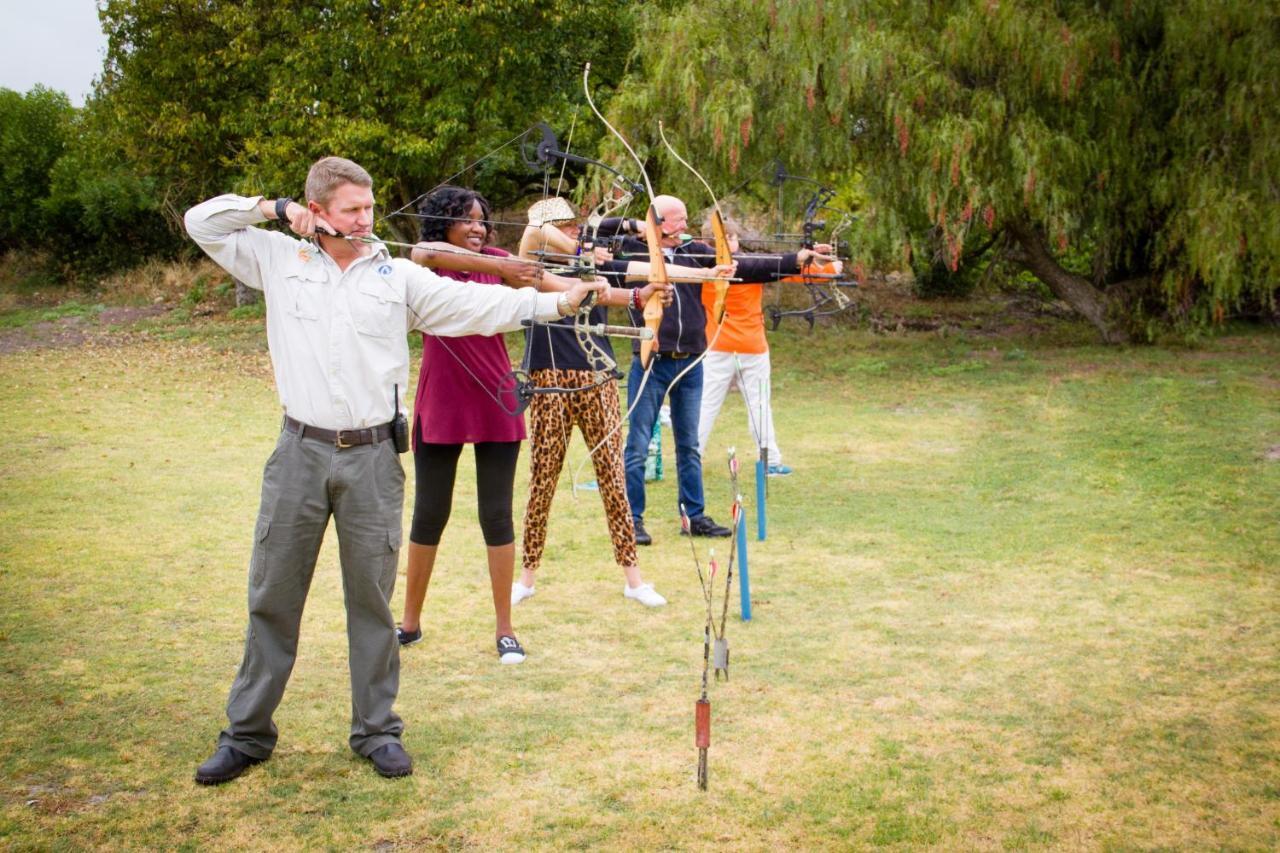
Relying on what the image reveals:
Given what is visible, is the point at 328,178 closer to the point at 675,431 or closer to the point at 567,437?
the point at 567,437

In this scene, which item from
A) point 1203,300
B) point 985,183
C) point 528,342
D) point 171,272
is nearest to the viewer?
point 528,342

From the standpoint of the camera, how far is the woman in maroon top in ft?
15.5

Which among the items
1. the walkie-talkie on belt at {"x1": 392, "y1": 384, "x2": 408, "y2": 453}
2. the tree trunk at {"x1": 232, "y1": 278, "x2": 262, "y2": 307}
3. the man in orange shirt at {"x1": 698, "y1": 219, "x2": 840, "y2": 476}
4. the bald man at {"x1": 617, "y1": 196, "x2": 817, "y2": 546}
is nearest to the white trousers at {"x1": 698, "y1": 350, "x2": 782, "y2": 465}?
the man in orange shirt at {"x1": 698, "y1": 219, "x2": 840, "y2": 476}

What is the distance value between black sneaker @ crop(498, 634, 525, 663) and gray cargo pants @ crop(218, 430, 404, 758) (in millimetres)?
988

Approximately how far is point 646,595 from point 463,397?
61.5 inches

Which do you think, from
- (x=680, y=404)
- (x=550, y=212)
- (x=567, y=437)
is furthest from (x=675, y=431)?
(x=550, y=212)

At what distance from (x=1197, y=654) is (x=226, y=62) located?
16622mm

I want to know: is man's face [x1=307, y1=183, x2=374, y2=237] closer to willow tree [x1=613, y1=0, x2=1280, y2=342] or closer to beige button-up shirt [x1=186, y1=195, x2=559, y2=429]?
beige button-up shirt [x1=186, y1=195, x2=559, y2=429]

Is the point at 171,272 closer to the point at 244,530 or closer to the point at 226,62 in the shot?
the point at 226,62

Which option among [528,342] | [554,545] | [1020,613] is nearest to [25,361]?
[554,545]

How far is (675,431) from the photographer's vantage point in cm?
698

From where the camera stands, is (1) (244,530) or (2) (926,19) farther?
(2) (926,19)

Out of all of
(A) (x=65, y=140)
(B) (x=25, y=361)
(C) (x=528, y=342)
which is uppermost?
(A) (x=65, y=140)

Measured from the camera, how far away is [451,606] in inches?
225
